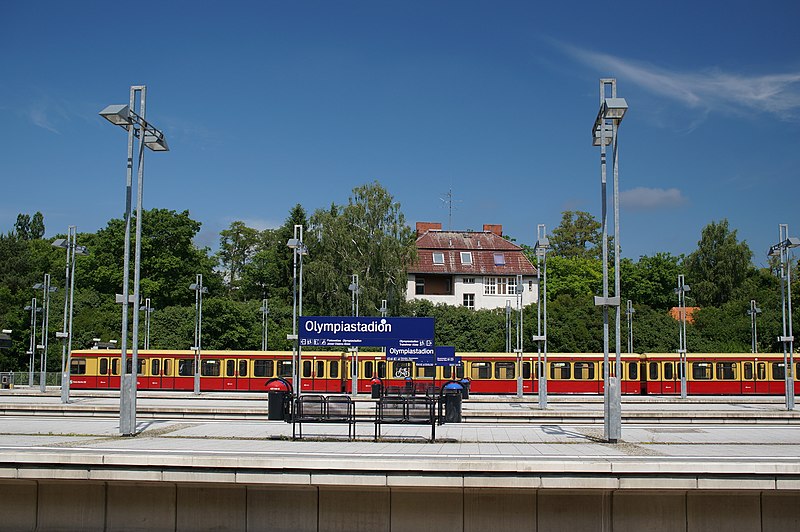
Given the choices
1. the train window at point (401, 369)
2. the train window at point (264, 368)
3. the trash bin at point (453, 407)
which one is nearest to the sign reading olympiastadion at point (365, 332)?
the trash bin at point (453, 407)

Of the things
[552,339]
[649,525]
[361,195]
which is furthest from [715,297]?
[649,525]

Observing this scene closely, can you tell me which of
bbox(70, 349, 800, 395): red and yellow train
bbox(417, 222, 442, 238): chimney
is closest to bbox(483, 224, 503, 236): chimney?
bbox(417, 222, 442, 238): chimney

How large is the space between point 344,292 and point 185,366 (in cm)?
2391

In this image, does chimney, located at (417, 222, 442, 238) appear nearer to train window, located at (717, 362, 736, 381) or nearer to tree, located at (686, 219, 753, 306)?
tree, located at (686, 219, 753, 306)

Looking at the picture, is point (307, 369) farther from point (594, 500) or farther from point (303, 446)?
point (594, 500)

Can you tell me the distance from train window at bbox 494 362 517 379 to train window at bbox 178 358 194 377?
1761 cm

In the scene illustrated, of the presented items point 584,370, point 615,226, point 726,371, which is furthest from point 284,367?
point 615,226

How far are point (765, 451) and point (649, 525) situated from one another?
5.95m

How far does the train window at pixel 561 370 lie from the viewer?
46.4 meters

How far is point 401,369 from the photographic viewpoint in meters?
43.8

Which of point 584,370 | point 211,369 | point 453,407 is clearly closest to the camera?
point 453,407

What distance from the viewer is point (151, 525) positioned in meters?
13.0

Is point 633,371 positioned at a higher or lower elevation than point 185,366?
lower

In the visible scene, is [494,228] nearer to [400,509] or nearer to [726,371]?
[726,371]
